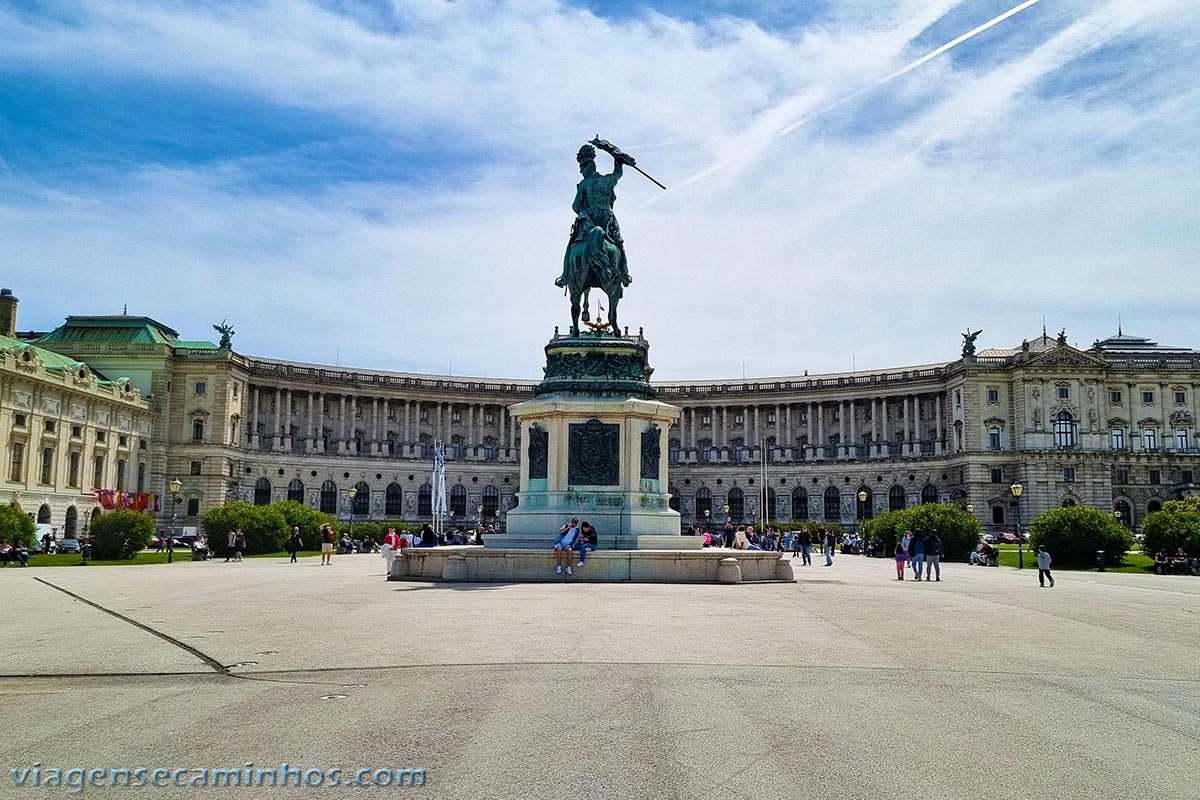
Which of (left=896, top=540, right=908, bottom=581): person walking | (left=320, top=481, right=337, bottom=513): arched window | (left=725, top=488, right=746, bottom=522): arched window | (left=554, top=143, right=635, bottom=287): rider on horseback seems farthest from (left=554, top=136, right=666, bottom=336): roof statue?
(left=725, top=488, right=746, bottom=522): arched window

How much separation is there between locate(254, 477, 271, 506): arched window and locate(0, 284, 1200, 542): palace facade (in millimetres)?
151

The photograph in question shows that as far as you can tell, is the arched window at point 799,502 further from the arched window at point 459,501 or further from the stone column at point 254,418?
the stone column at point 254,418

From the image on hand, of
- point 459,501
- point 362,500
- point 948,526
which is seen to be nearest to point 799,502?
point 459,501

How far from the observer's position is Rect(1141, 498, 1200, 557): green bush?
49906 mm

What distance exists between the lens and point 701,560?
93.0 ft

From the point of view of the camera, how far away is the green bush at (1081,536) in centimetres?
5175

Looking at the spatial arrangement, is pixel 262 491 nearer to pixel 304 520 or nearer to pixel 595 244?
pixel 304 520

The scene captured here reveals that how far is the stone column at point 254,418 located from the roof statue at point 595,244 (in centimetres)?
8427

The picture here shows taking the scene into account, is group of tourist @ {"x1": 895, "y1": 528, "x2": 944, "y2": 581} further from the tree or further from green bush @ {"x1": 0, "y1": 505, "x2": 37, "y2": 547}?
the tree

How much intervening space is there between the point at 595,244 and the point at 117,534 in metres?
34.4

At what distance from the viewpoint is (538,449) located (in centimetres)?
3256

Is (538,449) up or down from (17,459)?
down

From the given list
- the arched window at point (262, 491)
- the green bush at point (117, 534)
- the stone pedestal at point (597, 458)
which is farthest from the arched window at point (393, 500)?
the stone pedestal at point (597, 458)

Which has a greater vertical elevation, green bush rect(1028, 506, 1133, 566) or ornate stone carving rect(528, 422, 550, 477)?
ornate stone carving rect(528, 422, 550, 477)
